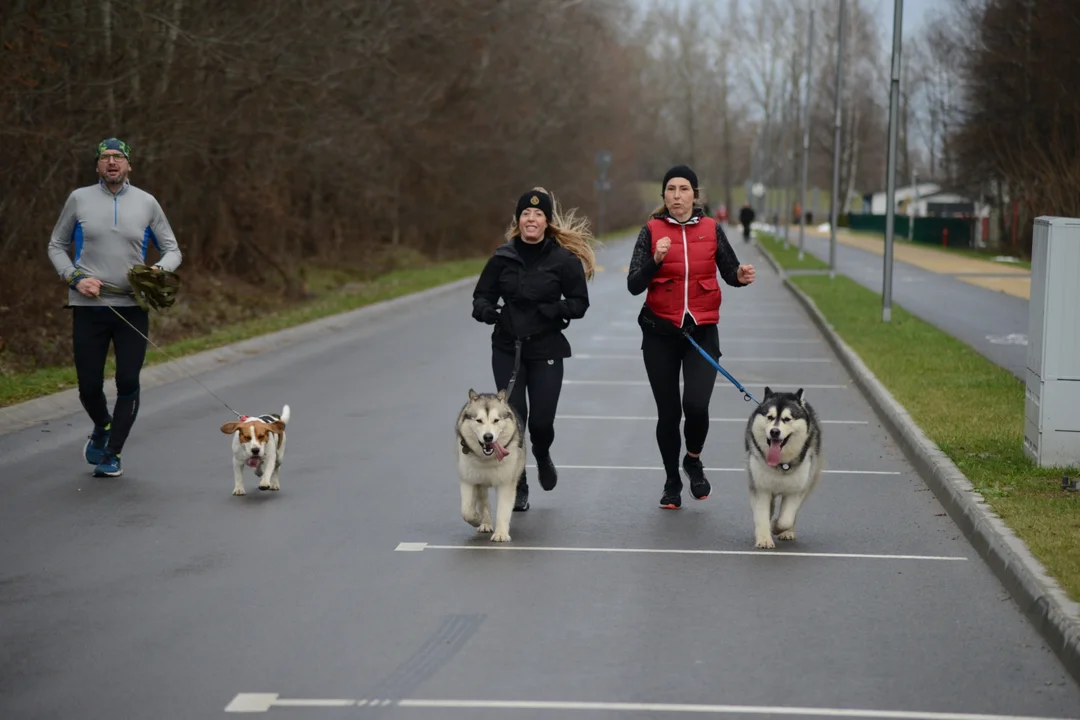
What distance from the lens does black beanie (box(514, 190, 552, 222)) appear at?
32.2 ft

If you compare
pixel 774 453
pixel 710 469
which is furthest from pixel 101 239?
pixel 774 453

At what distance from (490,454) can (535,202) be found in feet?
6.00

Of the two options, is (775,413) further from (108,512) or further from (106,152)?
(106,152)

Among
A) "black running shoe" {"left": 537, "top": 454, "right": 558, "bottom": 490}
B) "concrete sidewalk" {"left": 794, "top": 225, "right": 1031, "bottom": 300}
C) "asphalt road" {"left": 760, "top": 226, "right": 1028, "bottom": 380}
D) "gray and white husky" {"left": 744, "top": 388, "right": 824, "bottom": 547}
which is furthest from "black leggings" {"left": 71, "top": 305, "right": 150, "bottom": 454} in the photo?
"concrete sidewalk" {"left": 794, "top": 225, "right": 1031, "bottom": 300}

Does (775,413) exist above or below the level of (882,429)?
above

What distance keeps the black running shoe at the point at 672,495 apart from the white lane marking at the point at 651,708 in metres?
4.27

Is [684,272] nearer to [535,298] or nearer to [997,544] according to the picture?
[535,298]

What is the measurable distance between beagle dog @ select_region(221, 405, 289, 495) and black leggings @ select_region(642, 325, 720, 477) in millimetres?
2542

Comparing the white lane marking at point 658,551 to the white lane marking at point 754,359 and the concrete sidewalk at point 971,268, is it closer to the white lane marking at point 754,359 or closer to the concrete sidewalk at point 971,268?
the white lane marking at point 754,359

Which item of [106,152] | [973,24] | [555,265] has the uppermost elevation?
[973,24]

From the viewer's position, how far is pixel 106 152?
35.9 ft

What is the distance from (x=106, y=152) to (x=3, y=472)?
246cm

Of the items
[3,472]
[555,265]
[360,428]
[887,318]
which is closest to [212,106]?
[887,318]

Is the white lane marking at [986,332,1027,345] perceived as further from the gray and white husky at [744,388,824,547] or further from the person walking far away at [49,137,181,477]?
the person walking far away at [49,137,181,477]
